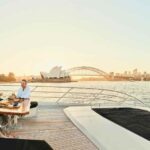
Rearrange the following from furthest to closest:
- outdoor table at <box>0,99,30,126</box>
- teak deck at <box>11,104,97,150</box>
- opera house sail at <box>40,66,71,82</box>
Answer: opera house sail at <box>40,66,71,82</box> → outdoor table at <box>0,99,30,126</box> → teak deck at <box>11,104,97,150</box>

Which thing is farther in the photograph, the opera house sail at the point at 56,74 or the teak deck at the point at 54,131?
the opera house sail at the point at 56,74

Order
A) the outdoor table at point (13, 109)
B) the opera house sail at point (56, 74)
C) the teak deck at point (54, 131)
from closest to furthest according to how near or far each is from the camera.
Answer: the teak deck at point (54, 131) < the outdoor table at point (13, 109) < the opera house sail at point (56, 74)

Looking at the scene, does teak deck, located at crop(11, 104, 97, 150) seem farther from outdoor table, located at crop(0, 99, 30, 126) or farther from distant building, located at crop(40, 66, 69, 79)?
distant building, located at crop(40, 66, 69, 79)

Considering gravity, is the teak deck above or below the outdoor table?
below

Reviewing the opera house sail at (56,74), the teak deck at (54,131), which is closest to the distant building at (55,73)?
the opera house sail at (56,74)

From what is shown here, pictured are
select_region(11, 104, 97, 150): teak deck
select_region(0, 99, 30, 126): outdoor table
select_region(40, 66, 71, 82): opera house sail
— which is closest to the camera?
select_region(11, 104, 97, 150): teak deck

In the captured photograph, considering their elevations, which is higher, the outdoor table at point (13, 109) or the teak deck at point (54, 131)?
the outdoor table at point (13, 109)

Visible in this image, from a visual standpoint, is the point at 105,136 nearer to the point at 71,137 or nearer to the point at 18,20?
the point at 71,137

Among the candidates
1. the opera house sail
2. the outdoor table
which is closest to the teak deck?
the outdoor table

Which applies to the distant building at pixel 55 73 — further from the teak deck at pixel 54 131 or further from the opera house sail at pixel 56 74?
the teak deck at pixel 54 131

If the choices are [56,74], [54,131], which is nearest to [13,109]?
[54,131]

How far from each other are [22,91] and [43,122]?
78cm

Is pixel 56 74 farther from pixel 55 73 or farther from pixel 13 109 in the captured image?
pixel 13 109

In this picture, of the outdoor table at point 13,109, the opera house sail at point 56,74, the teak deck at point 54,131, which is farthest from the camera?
the opera house sail at point 56,74
